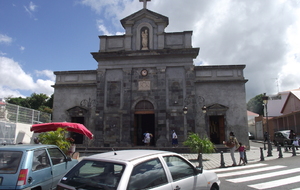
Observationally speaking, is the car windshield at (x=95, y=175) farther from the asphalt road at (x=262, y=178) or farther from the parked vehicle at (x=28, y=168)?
the asphalt road at (x=262, y=178)

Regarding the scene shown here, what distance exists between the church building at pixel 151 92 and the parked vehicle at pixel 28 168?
14.3m

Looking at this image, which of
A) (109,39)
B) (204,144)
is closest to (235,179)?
(204,144)

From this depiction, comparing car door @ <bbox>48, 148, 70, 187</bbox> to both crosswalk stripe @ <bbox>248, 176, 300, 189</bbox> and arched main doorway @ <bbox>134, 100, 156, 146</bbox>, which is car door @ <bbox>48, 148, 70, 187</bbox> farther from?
arched main doorway @ <bbox>134, 100, 156, 146</bbox>

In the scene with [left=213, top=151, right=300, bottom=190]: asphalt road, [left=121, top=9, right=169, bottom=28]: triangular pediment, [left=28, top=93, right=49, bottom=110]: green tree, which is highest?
[left=121, top=9, right=169, bottom=28]: triangular pediment

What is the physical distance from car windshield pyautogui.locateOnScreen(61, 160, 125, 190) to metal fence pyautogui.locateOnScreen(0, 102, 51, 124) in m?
15.8

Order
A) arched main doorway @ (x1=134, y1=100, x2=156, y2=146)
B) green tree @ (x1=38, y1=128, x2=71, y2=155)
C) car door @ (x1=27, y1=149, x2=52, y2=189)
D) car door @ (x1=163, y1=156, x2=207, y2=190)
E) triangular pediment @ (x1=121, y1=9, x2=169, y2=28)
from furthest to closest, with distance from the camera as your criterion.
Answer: triangular pediment @ (x1=121, y1=9, x2=169, y2=28), arched main doorway @ (x1=134, y1=100, x2=156, y2=146), green tree @ (x1=38, y1=128, x2=71, y2=155), car door @ (x1=27, y1=149, x2=52, y2=189), car door @ (x1=163, y1=156, x2=207, y2=190)

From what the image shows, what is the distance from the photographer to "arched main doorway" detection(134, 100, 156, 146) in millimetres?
20902

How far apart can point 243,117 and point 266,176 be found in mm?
11931

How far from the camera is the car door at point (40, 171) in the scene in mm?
5078

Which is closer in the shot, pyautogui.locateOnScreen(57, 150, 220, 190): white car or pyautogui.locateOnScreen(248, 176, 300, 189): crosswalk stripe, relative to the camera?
pyautogui.locateOnScreen(57, 150, 220, 190): white car

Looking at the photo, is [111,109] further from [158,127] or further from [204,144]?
[204,144]

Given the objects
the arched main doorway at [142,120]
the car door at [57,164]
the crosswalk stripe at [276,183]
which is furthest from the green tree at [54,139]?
the arched main doorway at [142,120]

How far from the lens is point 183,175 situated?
15.2ft

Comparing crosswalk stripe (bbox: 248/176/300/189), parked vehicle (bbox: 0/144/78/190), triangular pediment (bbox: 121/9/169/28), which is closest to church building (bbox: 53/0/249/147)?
triangular pediment (bbox: 121/9/169/28)
